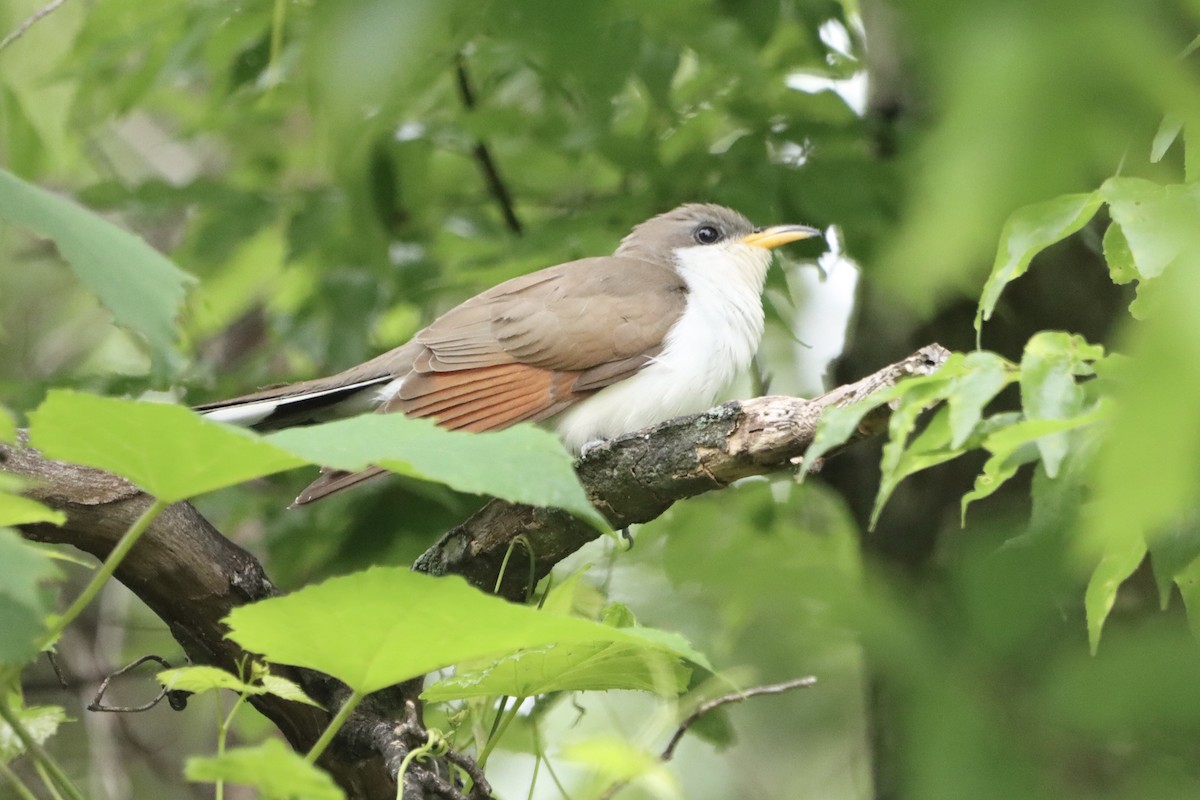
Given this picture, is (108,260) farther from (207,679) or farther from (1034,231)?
(1034,231)

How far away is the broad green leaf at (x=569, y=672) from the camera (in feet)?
7.57

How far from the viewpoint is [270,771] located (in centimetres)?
150

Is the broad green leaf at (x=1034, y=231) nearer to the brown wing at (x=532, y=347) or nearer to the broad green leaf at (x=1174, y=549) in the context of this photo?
the broad green leaf at (x=1174, y=549)

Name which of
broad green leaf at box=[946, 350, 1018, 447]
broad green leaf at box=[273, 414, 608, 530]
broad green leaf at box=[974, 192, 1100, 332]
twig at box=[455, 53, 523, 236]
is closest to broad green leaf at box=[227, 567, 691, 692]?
broad green leaf at box=[273, 414, 608, 530]

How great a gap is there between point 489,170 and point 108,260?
3410 millimetres

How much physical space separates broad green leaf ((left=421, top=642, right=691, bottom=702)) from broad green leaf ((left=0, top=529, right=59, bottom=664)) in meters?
0.83

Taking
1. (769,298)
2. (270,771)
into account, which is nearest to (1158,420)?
(270,771)

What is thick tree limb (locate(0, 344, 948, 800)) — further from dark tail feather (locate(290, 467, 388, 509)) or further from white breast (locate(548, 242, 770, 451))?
white breast (locate(548, 242, 770, 451))

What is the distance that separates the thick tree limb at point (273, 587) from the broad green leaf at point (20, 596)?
0.98 metres

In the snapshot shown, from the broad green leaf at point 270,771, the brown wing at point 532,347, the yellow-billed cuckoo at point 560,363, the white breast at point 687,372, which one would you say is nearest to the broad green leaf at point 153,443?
the broad green leaf at point 270,771

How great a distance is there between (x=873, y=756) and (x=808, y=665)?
19.6 inches

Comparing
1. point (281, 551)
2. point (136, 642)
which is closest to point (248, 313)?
point (136, 642)

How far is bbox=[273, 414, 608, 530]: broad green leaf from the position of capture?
5.00ft

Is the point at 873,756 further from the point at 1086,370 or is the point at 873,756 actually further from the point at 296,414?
the point at 1086,370
